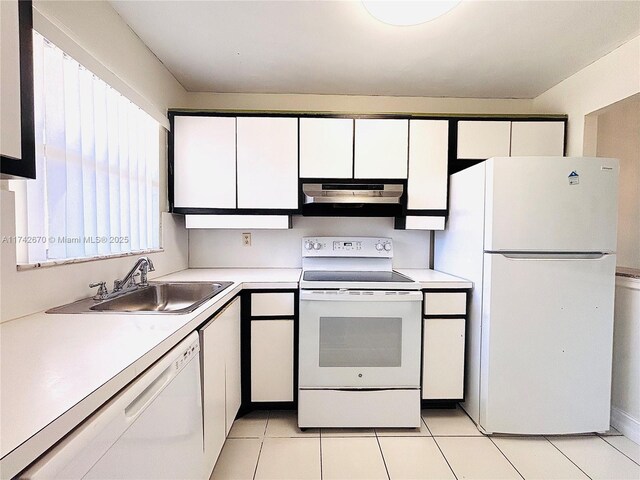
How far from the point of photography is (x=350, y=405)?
1.81m

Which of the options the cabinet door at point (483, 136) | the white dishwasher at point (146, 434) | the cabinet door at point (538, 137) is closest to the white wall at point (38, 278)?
the white dishwasher at point (146, 434)

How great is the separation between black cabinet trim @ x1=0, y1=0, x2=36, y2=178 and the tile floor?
1570 millimetres

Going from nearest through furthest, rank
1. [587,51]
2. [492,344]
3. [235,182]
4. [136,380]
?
[136,380] < [492,344] < [587,51] < [235,182]

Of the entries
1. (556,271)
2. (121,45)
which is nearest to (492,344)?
(556,271)

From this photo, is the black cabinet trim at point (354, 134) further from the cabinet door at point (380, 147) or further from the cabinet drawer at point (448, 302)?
the cabinet drawer at point (448, 302)

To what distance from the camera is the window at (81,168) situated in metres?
1.11

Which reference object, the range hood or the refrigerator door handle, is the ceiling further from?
the refrigerator door handle

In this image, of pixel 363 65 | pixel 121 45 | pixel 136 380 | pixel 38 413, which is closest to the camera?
pixel 38 413

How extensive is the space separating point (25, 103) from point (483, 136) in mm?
2455

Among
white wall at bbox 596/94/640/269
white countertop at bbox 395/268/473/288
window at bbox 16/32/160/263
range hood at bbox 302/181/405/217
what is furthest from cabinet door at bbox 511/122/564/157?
window at bbox 16/32/160/263

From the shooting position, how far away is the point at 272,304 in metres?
1.91

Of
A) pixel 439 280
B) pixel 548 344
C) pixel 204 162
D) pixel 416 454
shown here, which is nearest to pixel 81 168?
pixel 204 162

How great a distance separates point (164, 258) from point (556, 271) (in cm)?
245

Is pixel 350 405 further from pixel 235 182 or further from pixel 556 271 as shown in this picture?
pixel 235 182
